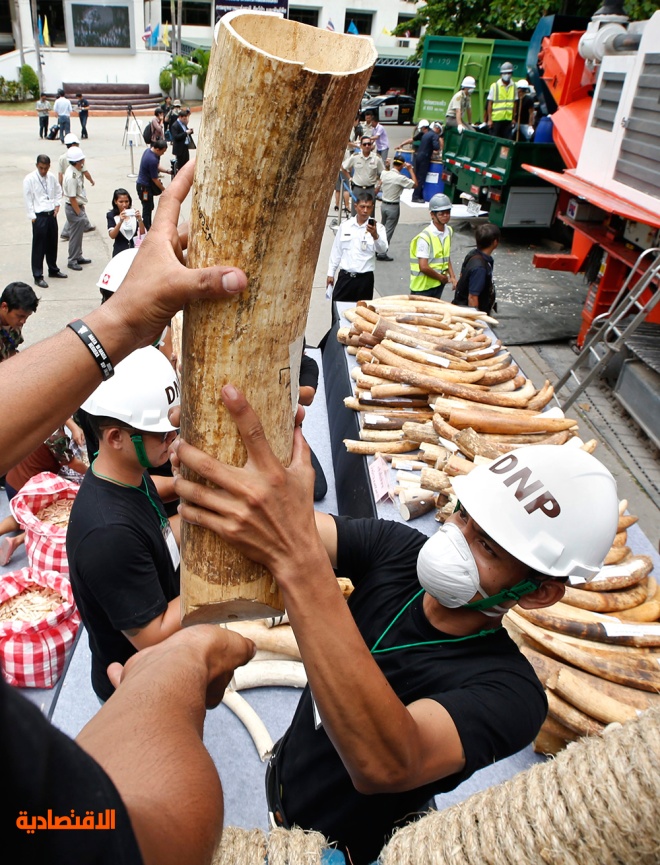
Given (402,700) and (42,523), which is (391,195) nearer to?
(42,523)

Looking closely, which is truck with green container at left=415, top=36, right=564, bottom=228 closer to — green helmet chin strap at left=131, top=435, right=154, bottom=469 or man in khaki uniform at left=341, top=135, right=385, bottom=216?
man in khaki uniform at left=341, top=135, right=385, bottom=216

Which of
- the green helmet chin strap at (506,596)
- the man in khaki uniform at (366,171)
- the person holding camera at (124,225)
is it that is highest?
the green helmet chin strap at (506,596)

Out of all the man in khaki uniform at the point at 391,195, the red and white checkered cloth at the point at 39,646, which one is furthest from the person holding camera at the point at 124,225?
the red and white checkered cloth at the point at 39,646

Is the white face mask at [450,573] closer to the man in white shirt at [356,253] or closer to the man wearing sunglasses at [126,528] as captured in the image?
the man wearing sunglasses at [126,528]

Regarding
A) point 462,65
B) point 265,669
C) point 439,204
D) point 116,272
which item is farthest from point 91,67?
point 265,669

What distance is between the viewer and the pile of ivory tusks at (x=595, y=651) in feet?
8.61

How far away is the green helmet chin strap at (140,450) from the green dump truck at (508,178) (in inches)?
459

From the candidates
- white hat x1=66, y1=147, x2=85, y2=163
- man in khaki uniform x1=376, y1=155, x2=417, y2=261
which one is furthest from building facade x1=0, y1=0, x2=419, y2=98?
white hat x1=66, y1=147, x2=85, y2=163

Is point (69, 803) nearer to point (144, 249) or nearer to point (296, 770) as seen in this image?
point (144, 249)

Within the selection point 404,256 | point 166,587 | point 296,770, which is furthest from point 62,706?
point 404,256

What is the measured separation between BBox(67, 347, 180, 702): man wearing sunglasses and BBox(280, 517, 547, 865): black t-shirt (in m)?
0.69

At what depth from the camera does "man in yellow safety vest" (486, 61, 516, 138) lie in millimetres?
15133

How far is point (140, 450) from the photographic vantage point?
2496 millimetres

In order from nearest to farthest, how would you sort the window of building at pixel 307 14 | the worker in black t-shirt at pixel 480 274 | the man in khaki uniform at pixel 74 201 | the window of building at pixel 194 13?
Answer: the worker in black t-shirt at pixel 480 274, the man in khaki uniform at pixel 74 201, the window of building at pixel 307 14, the window of building at pixel 194 13
